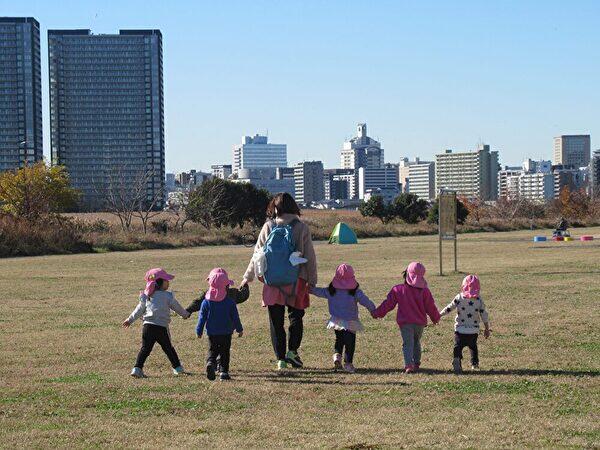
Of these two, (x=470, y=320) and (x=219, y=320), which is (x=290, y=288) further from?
(x=470, y=320)

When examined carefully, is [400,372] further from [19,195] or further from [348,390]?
[19,195]

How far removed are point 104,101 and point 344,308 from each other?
165932 millimetres

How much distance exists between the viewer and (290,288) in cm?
1166

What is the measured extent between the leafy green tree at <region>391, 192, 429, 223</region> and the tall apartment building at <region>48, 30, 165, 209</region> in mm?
84862

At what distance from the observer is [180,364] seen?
461 inches

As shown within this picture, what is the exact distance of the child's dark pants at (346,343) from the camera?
11.7 meters

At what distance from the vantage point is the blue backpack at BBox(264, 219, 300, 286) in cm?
1155

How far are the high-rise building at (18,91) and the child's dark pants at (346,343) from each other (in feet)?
A: 500

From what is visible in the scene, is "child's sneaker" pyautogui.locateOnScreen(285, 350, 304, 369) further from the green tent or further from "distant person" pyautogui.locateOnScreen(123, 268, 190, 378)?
the green tent

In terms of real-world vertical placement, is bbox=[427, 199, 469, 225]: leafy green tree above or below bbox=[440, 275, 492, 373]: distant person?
above

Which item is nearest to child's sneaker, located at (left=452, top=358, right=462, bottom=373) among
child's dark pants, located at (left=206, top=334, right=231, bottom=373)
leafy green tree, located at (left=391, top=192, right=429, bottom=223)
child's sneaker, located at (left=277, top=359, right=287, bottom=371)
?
child's sneaker, located at (left=277, top=359, right=287, bottom=371)

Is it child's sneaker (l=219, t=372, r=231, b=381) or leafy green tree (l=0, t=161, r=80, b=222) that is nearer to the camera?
child's sneaker (l=219, t=372, r=231, b=381)

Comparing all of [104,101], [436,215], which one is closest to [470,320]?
[436,215]

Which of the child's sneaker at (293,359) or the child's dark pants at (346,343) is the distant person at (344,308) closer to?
the child's dark pants at (346,343)
